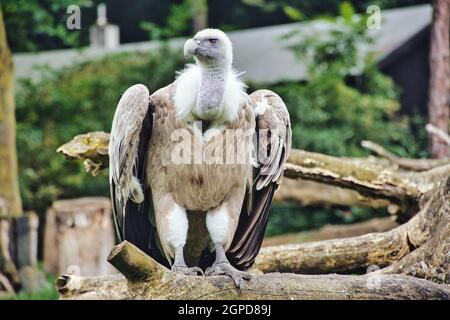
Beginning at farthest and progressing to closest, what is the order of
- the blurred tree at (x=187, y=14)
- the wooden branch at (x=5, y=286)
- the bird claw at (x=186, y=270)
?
the blurred tree at (x=187, y=14)
the wooden branch at (x=5, y=286)
the bird claw at (x=186, y=270)

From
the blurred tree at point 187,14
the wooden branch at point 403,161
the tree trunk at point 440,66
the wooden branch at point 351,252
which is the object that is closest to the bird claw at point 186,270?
the wooden branch at point 351,252

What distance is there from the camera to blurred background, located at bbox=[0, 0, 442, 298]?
41.6 ft

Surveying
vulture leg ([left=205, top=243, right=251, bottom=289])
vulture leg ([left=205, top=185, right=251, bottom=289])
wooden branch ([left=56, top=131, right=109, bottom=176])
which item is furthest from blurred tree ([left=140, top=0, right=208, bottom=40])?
vulture leg ([left=205, top=243, right=251, bottom=289])

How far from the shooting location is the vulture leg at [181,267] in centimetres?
502

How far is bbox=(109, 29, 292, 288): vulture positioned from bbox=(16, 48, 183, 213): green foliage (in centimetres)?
839

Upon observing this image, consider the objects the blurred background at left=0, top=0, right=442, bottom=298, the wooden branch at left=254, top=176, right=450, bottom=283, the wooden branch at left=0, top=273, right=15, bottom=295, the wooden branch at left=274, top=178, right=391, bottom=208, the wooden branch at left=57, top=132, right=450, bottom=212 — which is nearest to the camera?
the wooden branch at left=254, top=176, right=450, bottom=283

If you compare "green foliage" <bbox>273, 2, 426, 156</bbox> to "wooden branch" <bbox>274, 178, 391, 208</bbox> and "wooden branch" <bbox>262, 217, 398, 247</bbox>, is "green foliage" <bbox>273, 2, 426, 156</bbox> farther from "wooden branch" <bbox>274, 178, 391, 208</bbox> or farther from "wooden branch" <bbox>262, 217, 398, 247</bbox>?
"wooden branch" <bbox>274, 178, 391, 208</bbox>

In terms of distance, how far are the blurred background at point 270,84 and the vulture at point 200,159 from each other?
5.18m

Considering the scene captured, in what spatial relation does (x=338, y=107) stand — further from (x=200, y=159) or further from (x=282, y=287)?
(x=282, y=287)

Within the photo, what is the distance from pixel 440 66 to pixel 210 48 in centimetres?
563

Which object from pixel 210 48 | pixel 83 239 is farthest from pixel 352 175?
pixel 83 239

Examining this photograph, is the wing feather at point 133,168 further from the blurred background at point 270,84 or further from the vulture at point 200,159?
the blurred background at point 270,84

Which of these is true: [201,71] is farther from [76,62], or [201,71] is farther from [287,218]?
[76,62]

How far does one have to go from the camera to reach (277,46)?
16.7 meters
